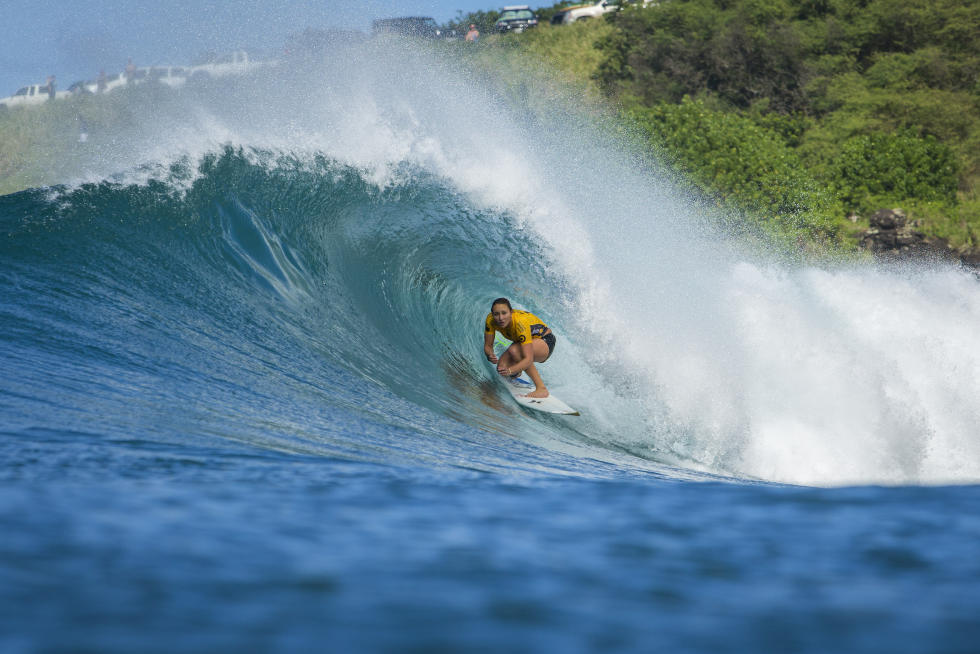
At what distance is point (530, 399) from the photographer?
862 centimetres

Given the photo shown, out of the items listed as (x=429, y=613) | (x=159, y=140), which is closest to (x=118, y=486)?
(x=429, y=613)

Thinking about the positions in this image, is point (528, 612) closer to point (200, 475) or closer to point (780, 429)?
point (200, 475)

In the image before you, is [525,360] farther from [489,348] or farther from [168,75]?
[168,75]

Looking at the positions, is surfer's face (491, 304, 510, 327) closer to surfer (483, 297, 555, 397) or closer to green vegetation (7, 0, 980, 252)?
surfer (483, 297, 555, 397)

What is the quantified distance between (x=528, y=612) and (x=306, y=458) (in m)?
2.35

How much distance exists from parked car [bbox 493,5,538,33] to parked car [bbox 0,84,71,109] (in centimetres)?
2117

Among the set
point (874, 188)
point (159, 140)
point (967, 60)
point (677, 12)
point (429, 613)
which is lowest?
point (429, 613)

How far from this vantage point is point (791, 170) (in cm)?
2636

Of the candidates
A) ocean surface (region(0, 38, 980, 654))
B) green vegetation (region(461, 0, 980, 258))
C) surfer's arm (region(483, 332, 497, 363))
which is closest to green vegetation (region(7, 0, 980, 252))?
green vegetation (region(461, 0, 980, 258))

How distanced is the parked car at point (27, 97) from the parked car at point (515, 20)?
21169mm

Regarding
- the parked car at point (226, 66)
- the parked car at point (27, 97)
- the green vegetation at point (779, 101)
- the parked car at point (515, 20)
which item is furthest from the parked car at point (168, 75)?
the parked car at point (515, 20)

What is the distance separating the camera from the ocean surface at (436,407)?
2.36m

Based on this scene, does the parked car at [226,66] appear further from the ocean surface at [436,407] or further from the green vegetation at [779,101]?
the green vegetation at [779,101]

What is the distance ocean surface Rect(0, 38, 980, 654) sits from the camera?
93.0 inches
